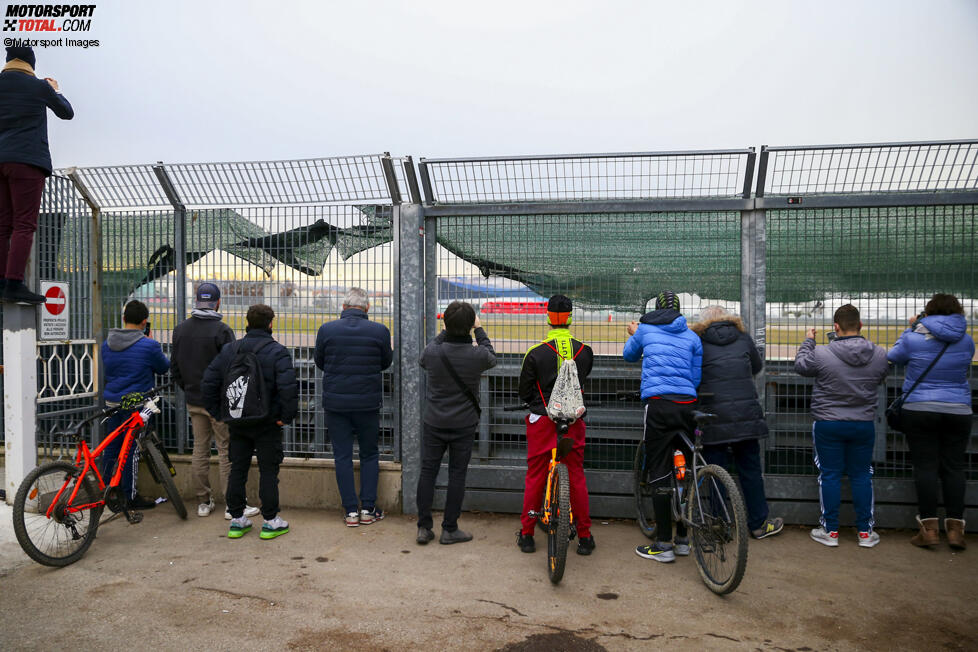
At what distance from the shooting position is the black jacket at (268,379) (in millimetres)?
4902

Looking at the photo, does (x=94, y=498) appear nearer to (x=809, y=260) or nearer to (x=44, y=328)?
(x=44, y=328)

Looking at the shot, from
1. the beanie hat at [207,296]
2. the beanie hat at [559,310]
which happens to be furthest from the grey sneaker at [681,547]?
the beanie hat at [207,296]

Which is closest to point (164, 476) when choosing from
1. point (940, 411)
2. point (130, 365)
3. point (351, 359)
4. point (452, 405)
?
point (130, 365)

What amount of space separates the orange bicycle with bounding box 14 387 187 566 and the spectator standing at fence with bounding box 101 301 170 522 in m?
0.30

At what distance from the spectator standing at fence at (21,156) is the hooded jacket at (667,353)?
4.76 metres

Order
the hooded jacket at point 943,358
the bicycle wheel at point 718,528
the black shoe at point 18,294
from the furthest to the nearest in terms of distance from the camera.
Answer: the black shoe at point 18,294
the hooded jacket at point 943,358
the bicycle wheel at point 718,528

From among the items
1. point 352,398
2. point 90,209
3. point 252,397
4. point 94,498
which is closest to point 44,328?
point 90,209

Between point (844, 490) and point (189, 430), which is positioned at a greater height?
point (189, 430)

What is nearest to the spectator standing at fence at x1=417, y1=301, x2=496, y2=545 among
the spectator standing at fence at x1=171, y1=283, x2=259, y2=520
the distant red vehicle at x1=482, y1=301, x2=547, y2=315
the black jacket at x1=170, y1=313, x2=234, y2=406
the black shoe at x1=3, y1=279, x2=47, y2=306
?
the distant red vehicle at x1=482, y1=301, x2=547, y2=315

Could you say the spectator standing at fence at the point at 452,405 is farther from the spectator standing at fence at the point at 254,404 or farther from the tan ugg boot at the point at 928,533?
the tan ugg boot at the point at 928,533

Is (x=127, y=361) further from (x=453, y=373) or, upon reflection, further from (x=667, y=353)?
(x=667, y=353)

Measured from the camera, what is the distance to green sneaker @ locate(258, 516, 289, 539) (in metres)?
4.95

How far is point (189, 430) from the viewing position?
604 cm

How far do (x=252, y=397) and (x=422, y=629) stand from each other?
221cm
